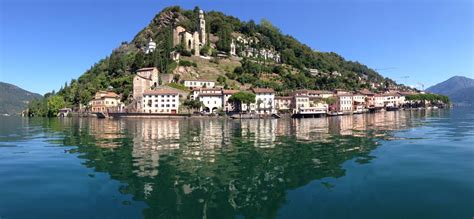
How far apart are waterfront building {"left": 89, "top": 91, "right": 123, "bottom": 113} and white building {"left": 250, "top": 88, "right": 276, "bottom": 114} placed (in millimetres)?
45535

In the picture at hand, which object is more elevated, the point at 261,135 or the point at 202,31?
the point at 202,31

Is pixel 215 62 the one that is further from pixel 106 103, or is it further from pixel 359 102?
pixel 359 102

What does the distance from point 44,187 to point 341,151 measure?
2097cm

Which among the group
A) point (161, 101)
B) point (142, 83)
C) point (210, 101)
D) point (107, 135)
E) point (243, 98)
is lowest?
point (107, 135)

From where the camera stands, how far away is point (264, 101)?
361 ft

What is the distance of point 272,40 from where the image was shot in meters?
196

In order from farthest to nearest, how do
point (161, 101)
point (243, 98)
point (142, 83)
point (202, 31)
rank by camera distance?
point (202, 31) → point (142, 83) → point (161, 101) → point (243, 98)

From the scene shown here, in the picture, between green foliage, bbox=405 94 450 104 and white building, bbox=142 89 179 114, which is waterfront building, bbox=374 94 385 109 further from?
white building, bbox=142 89 179 114

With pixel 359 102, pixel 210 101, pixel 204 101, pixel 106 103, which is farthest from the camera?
pixel 359 102

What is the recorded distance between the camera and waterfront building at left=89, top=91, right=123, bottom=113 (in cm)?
11275

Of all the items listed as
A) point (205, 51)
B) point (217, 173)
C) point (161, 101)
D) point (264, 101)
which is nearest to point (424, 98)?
point (264, 101)

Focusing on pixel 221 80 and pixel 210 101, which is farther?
pixel 221 80

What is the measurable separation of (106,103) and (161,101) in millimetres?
22115

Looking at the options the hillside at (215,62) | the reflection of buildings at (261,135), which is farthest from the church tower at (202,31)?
the reflection of buildings at (261,135)
